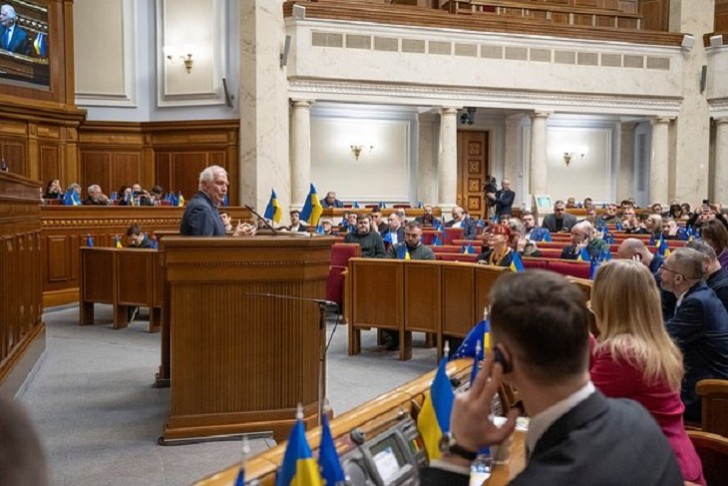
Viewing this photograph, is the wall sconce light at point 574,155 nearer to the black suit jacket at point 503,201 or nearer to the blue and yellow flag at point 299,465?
the black suit jacket at point 503,201

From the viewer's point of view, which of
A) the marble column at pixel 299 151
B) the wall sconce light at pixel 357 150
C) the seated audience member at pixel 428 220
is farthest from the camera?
the wall sconce light at pixel 357 150

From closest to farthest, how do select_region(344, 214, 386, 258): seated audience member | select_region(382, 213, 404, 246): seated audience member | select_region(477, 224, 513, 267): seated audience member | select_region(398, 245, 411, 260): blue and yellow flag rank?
select_region(477, 224, 513, 267): seated audience member
select_region(398, 245, 411, 260): blue and yellow flag
select_region(344, 214, 386, 258): seated audience member
select_region(382, 213, 404, 246): seated audience member

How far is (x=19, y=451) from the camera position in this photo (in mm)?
913

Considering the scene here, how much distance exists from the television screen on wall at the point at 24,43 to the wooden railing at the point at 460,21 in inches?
183

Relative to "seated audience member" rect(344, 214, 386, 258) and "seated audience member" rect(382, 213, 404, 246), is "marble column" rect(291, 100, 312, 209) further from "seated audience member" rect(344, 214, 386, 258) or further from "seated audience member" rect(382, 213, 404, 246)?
"seated audience member" rect(344, 214, 386, 258)

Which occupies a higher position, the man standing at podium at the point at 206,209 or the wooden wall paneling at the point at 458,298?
the man standing at podium at the point at 206,209

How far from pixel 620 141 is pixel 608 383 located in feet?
62.6

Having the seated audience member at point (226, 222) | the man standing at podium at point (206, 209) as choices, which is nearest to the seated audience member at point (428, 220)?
the seated audience member at point (226, 222)

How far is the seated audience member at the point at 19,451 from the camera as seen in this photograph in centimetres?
89

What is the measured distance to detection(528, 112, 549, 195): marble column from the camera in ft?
55.0

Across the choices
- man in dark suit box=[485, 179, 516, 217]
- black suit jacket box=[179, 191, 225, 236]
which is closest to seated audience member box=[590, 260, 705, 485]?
black suit jacket box=[179, 191, 225, 236]

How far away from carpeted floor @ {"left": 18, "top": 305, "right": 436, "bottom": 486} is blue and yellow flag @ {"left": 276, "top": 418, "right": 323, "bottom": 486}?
104 centimetres

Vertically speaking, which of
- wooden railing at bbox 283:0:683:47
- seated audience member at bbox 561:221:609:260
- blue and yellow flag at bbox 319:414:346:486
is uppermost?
wooden railing at bbox 283:0:683:47

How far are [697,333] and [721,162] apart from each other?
16.5m
